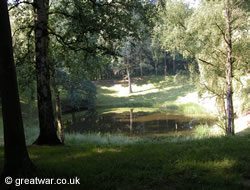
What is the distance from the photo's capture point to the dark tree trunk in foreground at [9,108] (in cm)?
438

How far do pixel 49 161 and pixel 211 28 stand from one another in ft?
44.7

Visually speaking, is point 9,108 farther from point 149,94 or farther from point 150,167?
point 149,94

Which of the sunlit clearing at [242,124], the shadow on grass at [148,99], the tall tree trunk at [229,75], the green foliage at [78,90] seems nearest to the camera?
the tall tree trunk at [229,75]

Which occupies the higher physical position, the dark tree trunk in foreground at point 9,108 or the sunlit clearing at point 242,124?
the dark tree trunk in foreground at point 9,108

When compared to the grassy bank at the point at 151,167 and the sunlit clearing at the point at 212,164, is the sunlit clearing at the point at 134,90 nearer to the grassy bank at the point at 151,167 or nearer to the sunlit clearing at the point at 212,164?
the grassy bank at the point at 151,167

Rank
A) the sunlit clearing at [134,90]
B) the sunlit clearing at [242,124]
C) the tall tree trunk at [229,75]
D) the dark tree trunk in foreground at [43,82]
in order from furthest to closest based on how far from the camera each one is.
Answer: the sunlit clearing at [134,90]
the sunlit clearing at [242,124]
the tall tree trunk at [229,75]
the dark tree trunk in foreground at [43,82]

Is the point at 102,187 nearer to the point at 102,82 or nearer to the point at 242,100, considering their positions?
the point at 242,100

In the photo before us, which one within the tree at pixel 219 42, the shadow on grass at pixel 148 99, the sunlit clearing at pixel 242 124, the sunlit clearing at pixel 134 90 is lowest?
the sunlit clearing at pixel 242 124

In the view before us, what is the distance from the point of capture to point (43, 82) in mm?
7941

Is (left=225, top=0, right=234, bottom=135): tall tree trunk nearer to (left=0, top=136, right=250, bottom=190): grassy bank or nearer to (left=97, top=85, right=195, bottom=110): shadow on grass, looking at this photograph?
(left=0, top=136, right=250, bottom=190): grassy bank

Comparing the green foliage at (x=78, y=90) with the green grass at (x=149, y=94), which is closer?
the green foliage at (x=78, y=90)

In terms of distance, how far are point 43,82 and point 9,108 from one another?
3628mm

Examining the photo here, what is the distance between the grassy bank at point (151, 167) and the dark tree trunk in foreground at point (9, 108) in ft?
1.93

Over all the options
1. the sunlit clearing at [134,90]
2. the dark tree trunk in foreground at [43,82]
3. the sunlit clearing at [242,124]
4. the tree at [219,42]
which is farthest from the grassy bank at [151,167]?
the sunlit clearing at [134,90]
